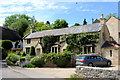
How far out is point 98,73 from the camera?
11000 millimetres

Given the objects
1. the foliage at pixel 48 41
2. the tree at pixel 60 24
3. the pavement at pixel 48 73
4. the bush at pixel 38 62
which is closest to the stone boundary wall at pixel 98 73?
the pavement at pixel 48 73

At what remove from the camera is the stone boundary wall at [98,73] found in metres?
9.85

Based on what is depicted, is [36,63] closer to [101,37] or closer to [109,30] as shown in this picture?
[101,37]

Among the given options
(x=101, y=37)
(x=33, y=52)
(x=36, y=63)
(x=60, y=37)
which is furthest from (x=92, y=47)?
(x=33, y=52)

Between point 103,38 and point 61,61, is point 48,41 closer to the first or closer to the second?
point 103,38

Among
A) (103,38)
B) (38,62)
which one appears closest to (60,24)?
(103,38)

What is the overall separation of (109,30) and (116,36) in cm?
192

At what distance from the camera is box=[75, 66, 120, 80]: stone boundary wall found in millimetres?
9853

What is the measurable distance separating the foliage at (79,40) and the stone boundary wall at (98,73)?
14900mm

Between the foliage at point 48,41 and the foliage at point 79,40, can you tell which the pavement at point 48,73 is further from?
the foliage at point 48,41

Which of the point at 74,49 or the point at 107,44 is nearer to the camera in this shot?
Result: the point at 107,44

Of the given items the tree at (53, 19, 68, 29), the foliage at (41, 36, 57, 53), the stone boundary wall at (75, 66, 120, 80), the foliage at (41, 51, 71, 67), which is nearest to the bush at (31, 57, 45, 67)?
the foliage at (41, 51, 71, 67)

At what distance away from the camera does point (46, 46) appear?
111 ft

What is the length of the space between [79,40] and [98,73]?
17.1m
